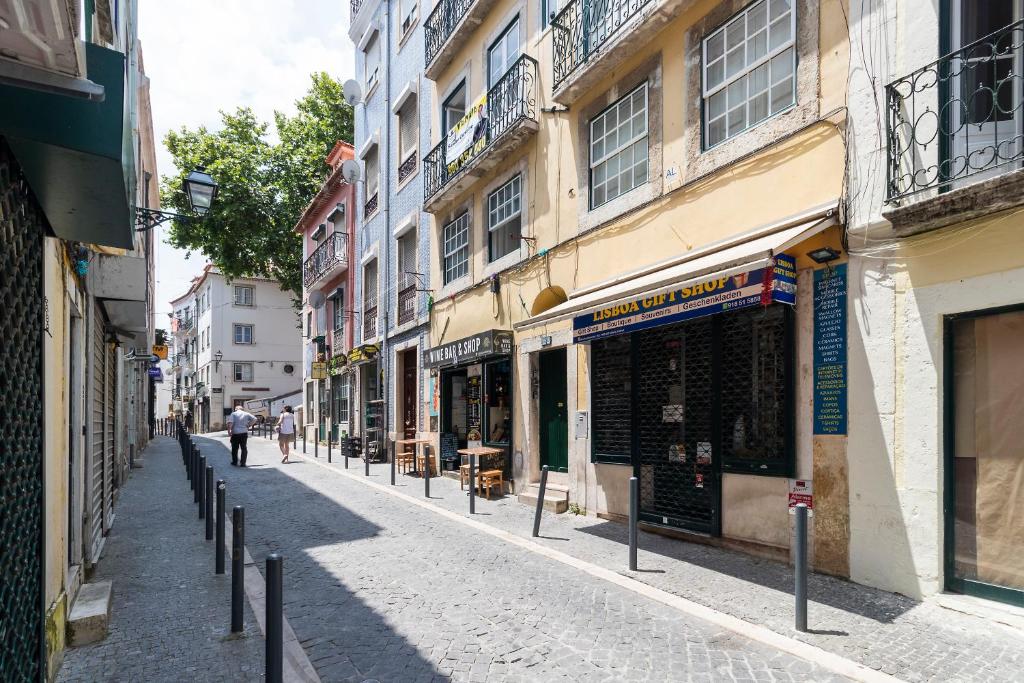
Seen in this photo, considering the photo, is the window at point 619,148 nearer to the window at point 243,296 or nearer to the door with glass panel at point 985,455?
the door with glass panel at point 985,455

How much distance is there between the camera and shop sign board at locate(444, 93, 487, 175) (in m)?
13.0

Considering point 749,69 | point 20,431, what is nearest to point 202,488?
point 20,431

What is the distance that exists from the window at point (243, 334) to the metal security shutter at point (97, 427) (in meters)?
37.2

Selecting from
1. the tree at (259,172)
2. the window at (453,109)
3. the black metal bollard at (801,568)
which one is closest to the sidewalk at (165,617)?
the black metal bollard at (801,568)

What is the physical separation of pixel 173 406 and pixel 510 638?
6893 cm

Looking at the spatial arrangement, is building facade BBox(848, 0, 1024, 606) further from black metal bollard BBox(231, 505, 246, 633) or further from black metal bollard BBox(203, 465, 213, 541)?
black metal bollard BBox(203, 465, 213, 541)

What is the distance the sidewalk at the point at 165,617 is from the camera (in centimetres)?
422

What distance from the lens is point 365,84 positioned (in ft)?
70.1

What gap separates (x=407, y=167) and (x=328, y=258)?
7.40 meters

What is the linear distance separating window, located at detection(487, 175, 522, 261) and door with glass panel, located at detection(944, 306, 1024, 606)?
8.10 meters

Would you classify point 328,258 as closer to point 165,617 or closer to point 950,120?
point 165,617

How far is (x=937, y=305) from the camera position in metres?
5.38

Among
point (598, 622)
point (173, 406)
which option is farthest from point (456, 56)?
point (173, 406)

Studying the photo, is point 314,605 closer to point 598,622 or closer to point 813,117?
point 598,622
